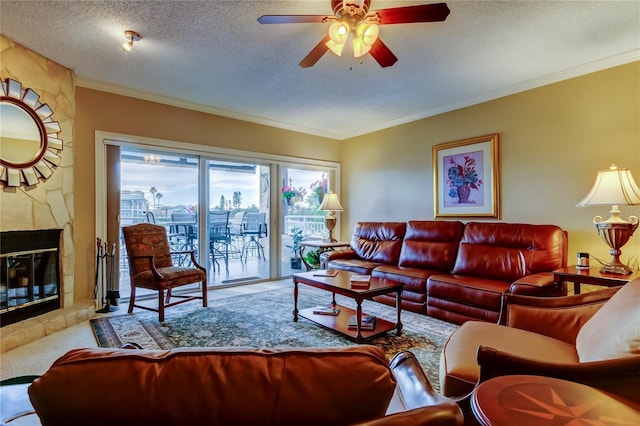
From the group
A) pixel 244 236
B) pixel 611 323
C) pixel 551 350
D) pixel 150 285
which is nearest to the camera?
pixel 611 323

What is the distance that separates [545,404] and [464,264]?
2.75 m

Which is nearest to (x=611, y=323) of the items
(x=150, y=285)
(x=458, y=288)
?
(x=458, y=288)

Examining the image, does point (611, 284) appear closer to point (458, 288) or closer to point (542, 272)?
point (542, 272)

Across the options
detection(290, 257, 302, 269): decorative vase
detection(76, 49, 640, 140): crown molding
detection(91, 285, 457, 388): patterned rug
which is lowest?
detection(91, 285, 457, 388): patterned rug

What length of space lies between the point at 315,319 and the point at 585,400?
2274 mm

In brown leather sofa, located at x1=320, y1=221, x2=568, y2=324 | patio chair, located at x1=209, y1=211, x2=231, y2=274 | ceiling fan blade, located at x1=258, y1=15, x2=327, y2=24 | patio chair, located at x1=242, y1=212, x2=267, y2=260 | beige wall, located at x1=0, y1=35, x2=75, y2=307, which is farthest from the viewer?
patio chair, located at x1=242, y1=212, x2=267, y2=260

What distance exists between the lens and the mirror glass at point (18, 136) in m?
2.72

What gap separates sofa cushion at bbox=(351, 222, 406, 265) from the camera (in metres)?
4.22

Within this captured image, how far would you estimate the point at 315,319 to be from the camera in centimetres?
299

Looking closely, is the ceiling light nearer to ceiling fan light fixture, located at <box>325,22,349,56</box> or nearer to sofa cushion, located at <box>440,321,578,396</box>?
ceiling fan light fixture, located at <box>325,22,349,56</box>

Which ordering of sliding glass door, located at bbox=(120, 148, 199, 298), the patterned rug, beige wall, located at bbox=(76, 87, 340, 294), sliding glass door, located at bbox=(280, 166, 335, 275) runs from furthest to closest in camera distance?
sliding glass door, located at bbox=(280, 166, 335, 275), sliding glass door, located at bbox=(120, 148, 199, 298), beige wall, located at bbox=(76, 87, 340, 294), the patterned rug

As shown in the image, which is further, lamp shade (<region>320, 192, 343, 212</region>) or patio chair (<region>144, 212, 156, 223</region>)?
lamp shade (<region>320, 192, 343, 212</region>)

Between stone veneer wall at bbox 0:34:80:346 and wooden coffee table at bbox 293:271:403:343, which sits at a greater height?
stone veneer wall at bbox 0:34:80:346

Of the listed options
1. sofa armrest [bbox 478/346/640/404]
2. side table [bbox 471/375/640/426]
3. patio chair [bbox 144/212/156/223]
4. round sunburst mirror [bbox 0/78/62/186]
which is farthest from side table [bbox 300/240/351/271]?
side table [bbox 471/375/640/426]
